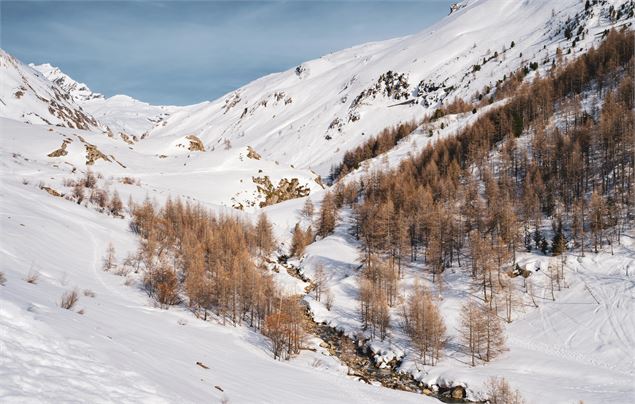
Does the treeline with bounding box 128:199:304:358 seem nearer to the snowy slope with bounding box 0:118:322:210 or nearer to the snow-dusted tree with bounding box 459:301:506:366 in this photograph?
the snowy slope with bounding box 0:118:322:210

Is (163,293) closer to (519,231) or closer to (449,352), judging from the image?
(449,352)

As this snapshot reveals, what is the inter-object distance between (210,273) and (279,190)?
52.5 m

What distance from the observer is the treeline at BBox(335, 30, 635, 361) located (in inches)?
2147

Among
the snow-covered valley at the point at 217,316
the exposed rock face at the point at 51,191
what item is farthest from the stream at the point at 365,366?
the exposed rock face at the point at 51,191

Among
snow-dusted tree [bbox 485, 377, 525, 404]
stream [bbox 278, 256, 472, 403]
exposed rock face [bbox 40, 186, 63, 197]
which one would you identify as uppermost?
exposed rock face [bbox 40, 186, 63, 197]

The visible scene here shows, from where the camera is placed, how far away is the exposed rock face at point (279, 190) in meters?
102

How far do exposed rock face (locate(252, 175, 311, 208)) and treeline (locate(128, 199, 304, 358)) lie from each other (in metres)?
29.2

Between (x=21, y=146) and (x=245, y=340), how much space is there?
7400 cm

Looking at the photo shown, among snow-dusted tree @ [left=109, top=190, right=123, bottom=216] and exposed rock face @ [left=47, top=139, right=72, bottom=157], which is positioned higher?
exposed rock face @ [left=47, top=139, right=72, bottom=157]

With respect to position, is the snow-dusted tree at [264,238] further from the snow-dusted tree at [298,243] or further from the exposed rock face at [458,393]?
the exposed rock face at [458,393]

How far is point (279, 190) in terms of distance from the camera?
105625mm

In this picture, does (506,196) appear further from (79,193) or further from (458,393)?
(79,193)

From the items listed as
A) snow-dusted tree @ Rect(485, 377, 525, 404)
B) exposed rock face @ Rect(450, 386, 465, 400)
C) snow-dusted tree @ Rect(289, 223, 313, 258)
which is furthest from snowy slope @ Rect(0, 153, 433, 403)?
snow-dusted tree @ Rect(289, 223, 313, 258)

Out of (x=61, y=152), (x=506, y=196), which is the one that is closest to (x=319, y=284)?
(x=506, y=196)
